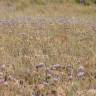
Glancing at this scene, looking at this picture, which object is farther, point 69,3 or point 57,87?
point 69,3

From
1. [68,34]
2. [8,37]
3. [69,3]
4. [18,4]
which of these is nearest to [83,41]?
[68,34]

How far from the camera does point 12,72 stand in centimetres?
981

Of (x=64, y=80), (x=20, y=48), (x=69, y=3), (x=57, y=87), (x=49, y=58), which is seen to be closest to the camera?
(x=57, y=87)

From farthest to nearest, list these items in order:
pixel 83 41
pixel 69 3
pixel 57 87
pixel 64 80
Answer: pixel 69 3
pixel 83 41
pixel 64 80
pixel 57 87

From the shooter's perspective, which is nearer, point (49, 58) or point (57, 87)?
point (57, 87)

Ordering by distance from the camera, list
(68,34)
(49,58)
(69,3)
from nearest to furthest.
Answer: (49,58)
(68,34)
(69,3)

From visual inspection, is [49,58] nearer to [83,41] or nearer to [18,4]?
[83,41]

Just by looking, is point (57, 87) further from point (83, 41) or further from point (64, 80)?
point (83, 41)

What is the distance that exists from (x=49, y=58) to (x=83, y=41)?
4380mm

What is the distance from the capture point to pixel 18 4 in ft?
133

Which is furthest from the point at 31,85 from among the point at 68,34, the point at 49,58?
the point at 68,34

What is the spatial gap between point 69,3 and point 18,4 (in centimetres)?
810

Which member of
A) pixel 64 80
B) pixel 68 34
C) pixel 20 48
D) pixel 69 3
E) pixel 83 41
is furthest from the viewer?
pixel 69 3

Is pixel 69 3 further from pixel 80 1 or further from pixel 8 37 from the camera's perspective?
pixel 8 37
